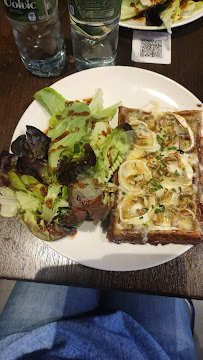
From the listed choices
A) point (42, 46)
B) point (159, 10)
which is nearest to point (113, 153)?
point (42, 46)

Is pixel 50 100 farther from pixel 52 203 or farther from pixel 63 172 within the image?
pixel 52 203

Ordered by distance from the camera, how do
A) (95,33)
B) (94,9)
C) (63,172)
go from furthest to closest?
(95,33) < (94,9) < (63,172)

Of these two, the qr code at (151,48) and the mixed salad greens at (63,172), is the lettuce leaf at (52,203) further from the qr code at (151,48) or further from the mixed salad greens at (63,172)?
the qr code at (151,48)

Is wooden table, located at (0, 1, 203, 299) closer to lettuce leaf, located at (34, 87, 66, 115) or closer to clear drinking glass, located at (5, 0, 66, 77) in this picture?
lettuce leaf, located at (34, 87, 66, 115)

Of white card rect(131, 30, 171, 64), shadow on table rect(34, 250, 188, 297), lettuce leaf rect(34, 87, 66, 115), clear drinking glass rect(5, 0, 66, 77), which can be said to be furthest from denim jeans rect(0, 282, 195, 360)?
white card rect(131, 30, 171, 64)

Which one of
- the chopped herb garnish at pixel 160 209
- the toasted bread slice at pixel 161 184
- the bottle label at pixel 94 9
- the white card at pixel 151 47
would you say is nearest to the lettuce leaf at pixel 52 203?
the toasted bread slice at pixel 161 184

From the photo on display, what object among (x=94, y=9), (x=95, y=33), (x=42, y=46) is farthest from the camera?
(x=42, y=46)

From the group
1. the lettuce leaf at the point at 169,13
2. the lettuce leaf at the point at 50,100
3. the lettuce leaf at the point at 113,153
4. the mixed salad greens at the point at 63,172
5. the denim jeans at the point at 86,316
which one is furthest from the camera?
the lettuce leaf at the point at 169,13

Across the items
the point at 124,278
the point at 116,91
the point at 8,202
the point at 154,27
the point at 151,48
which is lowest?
the point at 124,278
